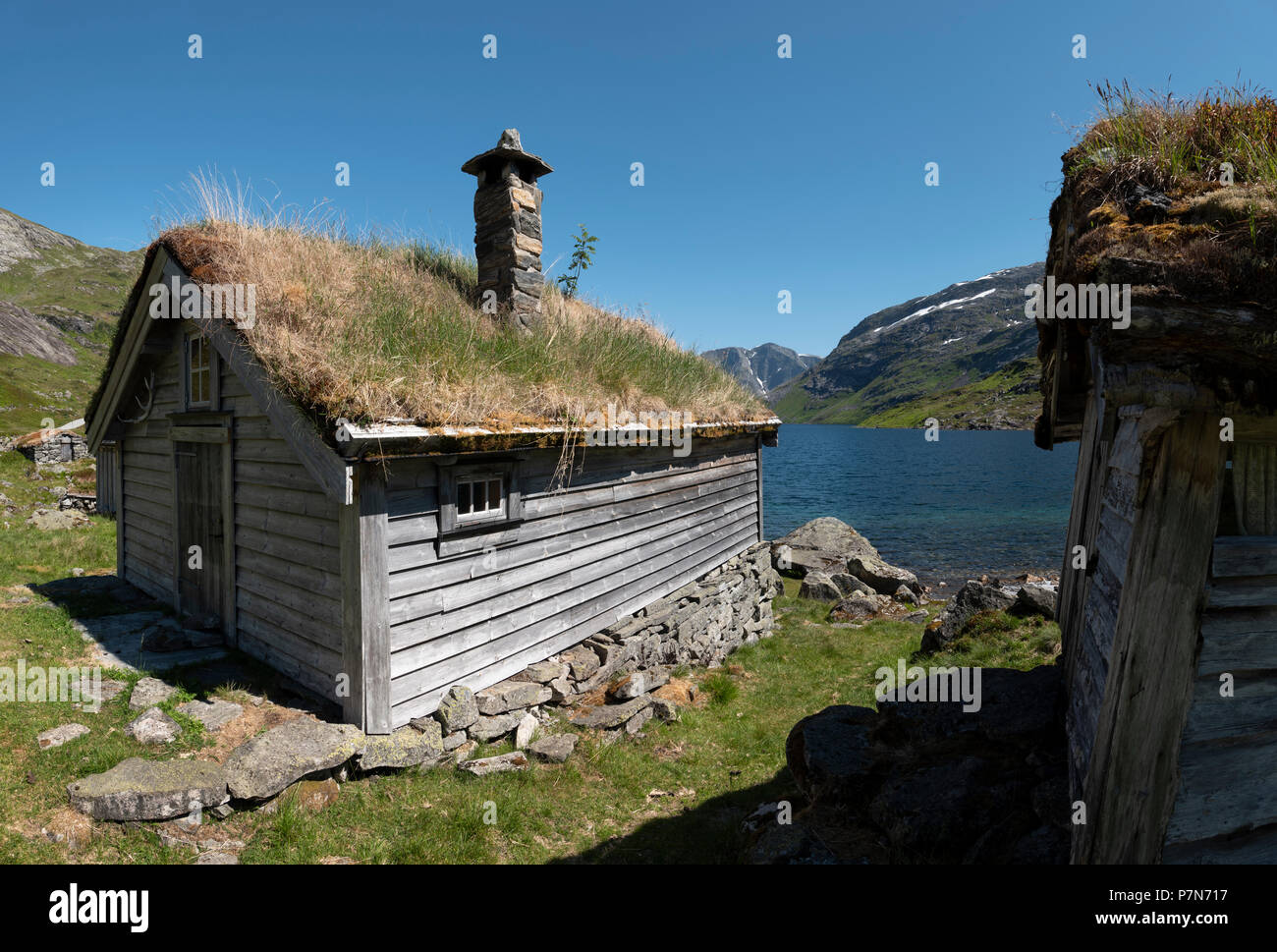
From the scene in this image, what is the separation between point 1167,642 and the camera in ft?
10.5

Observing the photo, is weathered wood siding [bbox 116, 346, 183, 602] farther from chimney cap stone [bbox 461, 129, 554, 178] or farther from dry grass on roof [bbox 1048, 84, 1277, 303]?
dry grass on roof [bbox 1048, 84, 1277, 303]

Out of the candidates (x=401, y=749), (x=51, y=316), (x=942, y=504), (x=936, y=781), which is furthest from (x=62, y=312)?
(x=936, y=781)

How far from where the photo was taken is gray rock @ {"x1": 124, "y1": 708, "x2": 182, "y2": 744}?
6152 millimetres

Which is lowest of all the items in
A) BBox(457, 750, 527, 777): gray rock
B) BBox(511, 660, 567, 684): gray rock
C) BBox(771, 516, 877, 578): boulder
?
BBox(771, 516, 877, 578): boulder

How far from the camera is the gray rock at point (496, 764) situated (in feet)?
21.4

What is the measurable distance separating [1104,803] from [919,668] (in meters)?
6.97

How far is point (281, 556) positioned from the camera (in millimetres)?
7359

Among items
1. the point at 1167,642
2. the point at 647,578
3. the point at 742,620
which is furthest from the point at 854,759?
the point at 742,620

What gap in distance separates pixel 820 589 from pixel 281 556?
1400 centimetres

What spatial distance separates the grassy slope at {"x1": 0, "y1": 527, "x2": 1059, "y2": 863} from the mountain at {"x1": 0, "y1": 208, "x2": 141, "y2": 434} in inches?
1430

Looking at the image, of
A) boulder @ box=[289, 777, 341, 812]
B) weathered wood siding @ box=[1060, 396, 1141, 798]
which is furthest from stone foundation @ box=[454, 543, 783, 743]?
weathered wood siding @ box=[1060, 396, 1141, 798]

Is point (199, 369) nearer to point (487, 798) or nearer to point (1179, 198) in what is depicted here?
point (487, 798)
